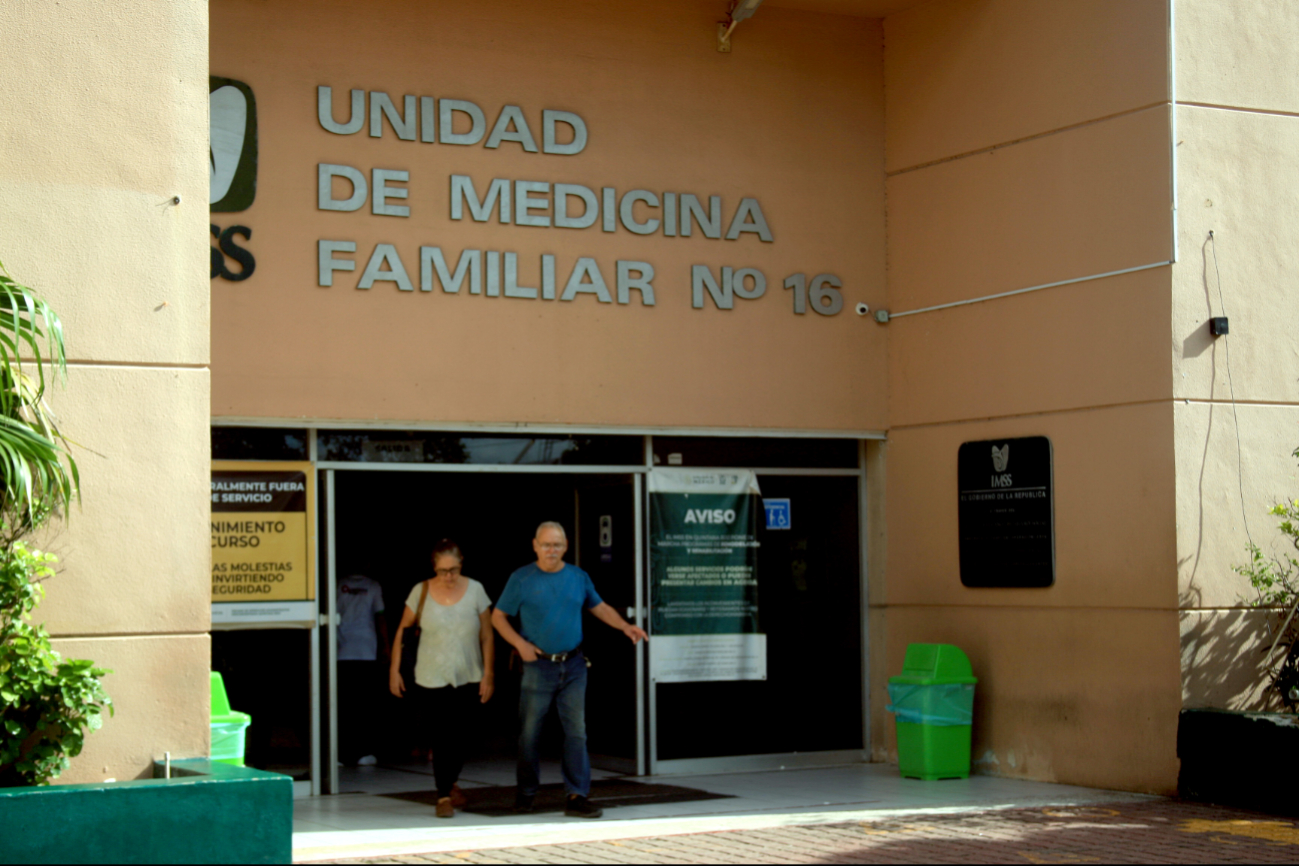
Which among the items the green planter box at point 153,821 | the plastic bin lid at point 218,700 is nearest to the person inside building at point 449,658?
the plastic bin lid at point 218,700

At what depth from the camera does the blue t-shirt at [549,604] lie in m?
9.35

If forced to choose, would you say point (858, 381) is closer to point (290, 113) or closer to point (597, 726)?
point (597, 726)

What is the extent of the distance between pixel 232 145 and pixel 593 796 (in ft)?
16.5

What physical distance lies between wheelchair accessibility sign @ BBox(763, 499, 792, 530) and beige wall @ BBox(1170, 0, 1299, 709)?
3.16 metres

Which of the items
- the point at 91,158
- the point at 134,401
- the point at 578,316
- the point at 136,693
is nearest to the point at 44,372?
the point at 134,401

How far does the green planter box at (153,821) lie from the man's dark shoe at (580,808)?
2.84 m

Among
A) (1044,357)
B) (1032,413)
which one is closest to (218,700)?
(1032,413)

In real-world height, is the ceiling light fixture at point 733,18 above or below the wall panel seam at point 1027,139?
above

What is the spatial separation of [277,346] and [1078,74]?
5886 millimetres

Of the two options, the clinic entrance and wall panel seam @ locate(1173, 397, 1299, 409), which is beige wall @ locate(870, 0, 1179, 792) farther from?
the clinic entrance

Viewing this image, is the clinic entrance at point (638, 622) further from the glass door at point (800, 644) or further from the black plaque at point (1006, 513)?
the black plaque at point (1006, 513)

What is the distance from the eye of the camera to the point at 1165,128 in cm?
1011

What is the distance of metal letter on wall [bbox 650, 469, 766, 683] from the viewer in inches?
451

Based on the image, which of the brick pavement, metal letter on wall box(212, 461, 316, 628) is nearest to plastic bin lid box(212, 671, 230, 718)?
the brick pavement
